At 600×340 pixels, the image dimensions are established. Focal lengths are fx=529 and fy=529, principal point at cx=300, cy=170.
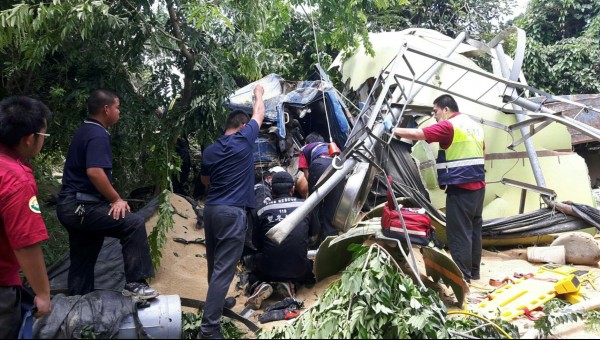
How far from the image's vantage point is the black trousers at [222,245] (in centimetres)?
376

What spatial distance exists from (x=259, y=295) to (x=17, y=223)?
2496 millimetres

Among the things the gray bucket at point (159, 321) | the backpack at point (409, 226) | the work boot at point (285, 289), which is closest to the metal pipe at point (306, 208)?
the backpack at point (409, 226)

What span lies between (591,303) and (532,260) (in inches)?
84.3

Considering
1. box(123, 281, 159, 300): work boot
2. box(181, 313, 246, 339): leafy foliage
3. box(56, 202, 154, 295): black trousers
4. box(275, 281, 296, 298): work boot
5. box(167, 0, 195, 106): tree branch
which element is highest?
box(167, 0, 195, 106): tree branch

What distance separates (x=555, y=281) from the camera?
14.1ft

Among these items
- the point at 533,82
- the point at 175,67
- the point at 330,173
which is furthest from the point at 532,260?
the point at 533,82

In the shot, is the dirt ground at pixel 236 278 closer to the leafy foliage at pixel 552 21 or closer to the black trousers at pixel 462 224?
the black trousers at pixel 462 224

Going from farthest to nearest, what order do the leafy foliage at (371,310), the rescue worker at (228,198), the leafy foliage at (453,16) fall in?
the leafy foliage at (453,16), the rescue worker at (228,198), the leafy foliage at (371,310)

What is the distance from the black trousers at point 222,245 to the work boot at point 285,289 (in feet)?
2.87

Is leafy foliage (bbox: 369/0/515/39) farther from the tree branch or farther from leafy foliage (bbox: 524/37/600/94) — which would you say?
the tree branch

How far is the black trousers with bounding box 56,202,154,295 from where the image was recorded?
142 inches

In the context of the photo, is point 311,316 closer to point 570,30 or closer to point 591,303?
point 591,303

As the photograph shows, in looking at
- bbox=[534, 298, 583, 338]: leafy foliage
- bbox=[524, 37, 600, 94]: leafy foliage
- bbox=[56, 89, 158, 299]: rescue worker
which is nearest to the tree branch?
bbox=[56, 89, 158, 299]: rescue worker

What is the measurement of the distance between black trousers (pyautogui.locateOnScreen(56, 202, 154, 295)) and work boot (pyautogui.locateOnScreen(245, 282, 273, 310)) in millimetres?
1132
